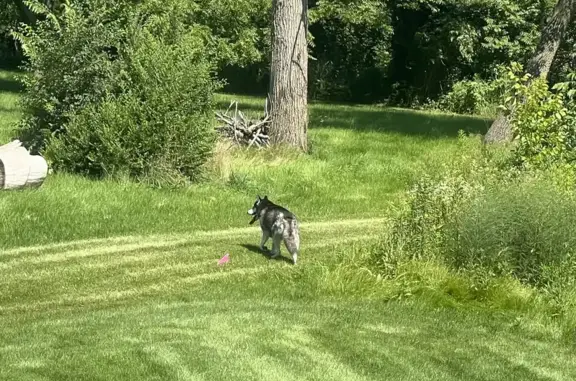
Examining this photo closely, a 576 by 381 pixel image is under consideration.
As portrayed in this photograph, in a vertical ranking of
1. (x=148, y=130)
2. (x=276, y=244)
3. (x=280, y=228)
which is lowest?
(x=276, y=244)

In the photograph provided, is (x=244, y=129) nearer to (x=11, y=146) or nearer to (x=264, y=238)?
(x=11, y=146)

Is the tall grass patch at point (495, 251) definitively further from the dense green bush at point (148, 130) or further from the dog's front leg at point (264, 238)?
the dense green bush at point (148, 130)

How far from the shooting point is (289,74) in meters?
21.8

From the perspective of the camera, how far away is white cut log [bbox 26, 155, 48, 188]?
51.5 ft

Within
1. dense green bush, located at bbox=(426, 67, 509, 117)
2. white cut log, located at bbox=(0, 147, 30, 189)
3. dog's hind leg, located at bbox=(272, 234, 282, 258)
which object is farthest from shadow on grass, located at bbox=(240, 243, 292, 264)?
Answer: dense green bush, located at bbox=(426, 67, 509, 117)

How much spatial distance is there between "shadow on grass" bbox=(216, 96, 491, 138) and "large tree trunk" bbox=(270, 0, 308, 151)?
150 inches

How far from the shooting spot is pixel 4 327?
9750 mm

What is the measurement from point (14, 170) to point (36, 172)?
12.9 inches

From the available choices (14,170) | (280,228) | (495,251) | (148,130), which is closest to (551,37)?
(148,130)

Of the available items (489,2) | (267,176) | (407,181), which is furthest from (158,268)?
(489,2)

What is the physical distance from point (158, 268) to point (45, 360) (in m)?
4.12

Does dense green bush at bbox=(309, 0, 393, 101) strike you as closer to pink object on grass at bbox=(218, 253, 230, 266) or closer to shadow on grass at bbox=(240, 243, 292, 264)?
shadow on grass at bbox=(240, 243, 292, 264)

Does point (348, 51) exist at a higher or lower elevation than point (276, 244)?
higher

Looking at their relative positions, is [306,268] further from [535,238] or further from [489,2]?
[489,2]
